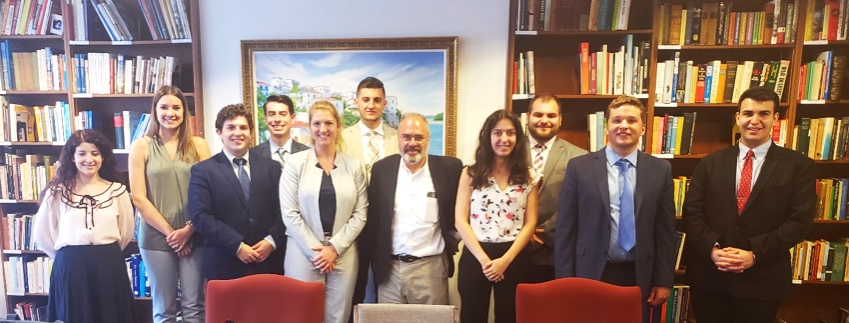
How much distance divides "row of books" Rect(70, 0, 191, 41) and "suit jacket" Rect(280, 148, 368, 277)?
59.9 inches

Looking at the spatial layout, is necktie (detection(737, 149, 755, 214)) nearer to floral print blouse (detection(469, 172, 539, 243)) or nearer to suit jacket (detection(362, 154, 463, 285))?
floral print blouse (detection(469, 172, 539, 243))

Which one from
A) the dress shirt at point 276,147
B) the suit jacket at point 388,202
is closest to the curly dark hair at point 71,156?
the dress shirt at point 276,147

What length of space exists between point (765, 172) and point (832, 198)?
1163 mm

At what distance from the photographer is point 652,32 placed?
274 centimetres

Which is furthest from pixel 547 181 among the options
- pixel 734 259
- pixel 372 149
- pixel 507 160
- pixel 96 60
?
pixel 96 60

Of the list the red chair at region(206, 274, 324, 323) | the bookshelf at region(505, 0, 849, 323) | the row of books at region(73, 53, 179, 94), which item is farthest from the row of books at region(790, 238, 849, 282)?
the row of books at region(73, 53, 179, 94)

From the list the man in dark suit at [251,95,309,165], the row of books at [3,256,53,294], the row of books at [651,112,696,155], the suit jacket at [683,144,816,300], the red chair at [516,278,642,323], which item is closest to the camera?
the red chair at [516,278,642,323]

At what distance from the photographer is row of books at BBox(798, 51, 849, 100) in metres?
2.72

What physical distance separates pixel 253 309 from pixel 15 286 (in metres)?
2.78

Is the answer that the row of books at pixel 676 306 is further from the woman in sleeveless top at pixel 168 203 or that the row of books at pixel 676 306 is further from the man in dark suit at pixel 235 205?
the woman in sleeveless top at pixel 168 203

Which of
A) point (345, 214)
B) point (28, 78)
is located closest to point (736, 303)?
point (345, 214)

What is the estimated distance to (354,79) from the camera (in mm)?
3053

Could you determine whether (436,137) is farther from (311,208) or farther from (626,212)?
(626,212)

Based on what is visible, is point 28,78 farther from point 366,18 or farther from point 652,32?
point 652,32
